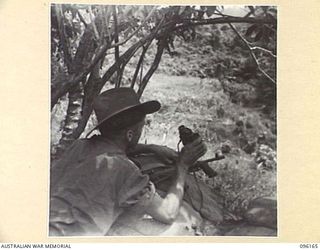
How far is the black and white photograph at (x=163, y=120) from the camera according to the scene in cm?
108

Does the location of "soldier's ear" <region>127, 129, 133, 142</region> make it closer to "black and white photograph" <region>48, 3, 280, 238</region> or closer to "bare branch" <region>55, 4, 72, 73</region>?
"black and white photograph" <region>48, 3, 280, 238</region>

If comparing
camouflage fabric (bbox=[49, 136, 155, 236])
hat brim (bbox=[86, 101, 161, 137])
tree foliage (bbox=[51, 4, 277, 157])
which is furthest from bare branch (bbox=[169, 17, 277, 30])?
camouflage fabric (bbox=[49, 136, 155, 236])

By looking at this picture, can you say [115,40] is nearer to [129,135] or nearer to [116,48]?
[116,48]

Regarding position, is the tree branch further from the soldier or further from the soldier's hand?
the soldier's hand

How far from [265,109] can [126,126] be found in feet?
0.81

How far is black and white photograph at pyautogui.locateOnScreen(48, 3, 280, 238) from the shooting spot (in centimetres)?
108

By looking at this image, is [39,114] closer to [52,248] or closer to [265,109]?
[52,248]

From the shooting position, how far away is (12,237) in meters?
1.07

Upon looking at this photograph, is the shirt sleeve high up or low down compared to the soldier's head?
down

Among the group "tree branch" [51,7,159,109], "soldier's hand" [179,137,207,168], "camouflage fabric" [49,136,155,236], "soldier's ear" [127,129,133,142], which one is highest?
"tree branch" [51,7,159,109]

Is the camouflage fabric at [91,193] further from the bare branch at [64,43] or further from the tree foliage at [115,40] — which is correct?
the bare branch at [64,43]

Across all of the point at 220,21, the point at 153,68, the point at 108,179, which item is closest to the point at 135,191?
the point at 108,179

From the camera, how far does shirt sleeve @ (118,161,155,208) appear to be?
1070 millimetres
